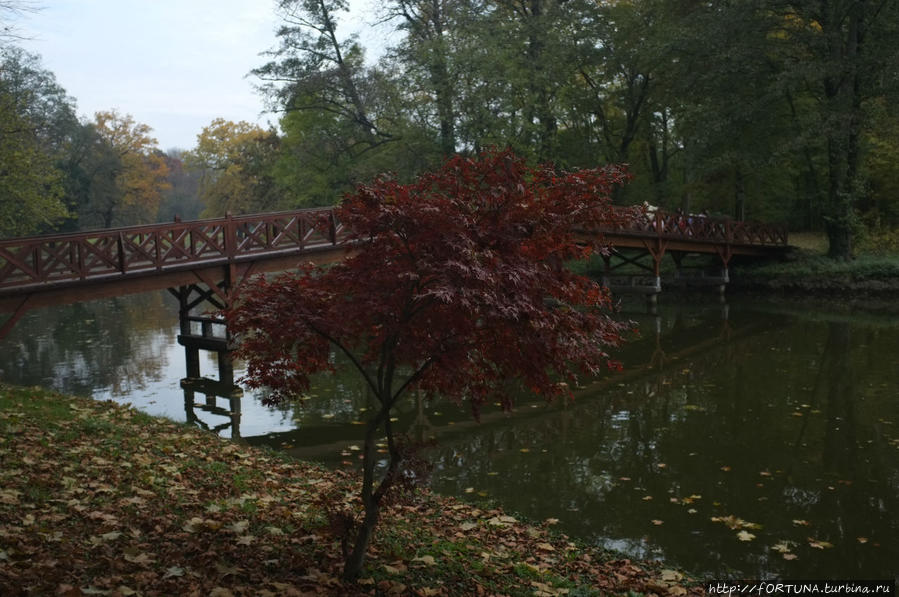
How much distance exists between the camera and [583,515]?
7863 mm

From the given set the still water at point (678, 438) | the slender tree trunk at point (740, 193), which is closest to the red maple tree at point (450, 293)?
the still water at point (678, 438)

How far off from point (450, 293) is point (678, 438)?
722 centimetres

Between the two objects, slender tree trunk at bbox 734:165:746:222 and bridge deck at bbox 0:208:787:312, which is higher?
slender tree trunk at bbox 734:165:746:222

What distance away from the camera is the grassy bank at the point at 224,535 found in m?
4.70

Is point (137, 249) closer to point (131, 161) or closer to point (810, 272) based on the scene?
point (810, 272)

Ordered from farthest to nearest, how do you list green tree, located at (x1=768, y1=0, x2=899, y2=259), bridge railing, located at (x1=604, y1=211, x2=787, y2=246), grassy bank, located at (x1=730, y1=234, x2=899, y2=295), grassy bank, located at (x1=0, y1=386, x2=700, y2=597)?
bridge railing, located at (x1=604, y1=211, x2=787, y2=246) → grassy bank, located at (x1=730, y1=234, x2=899, y2=295) → green tree, located at (x1=768, y1=0, x2=899, y2=259) → grassy bank, located at (x1=0, y1=386, x2=700, y2=597)

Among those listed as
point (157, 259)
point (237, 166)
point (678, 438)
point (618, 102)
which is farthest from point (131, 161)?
point (678, 438)

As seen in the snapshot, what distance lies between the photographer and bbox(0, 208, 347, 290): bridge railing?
13.6 metres

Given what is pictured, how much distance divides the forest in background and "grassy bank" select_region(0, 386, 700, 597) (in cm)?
2045

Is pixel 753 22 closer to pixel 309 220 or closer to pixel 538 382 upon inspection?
pixel 309 220

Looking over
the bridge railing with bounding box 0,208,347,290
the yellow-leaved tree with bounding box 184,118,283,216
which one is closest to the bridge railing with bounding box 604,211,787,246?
the bridge railing with bounding box 0,208,347,290

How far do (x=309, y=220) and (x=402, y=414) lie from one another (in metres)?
7.44

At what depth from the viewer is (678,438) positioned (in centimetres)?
1083

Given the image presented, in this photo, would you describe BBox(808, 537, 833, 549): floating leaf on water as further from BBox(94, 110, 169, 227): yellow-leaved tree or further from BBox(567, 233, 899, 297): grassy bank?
BBox(94, 110, 169, 227): yellow-leaved tree
